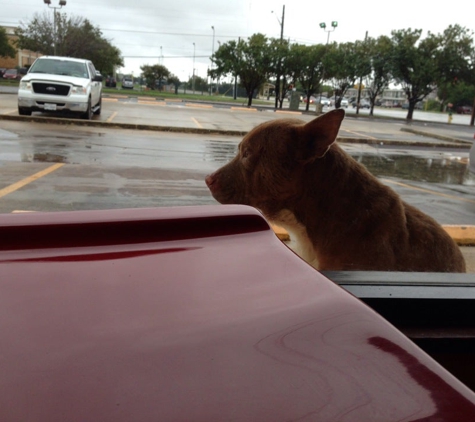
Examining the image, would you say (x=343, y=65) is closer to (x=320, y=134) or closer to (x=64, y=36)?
(x=320, y=134)

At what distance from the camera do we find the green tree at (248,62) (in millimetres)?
5621

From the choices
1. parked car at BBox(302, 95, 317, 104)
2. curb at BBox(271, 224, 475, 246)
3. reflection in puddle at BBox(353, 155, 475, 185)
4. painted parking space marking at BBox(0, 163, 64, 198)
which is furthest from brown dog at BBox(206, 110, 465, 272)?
reflection in puddle at BBox(353, 155, 475, 185)

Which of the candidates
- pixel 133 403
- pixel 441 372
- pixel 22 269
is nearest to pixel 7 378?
pixel 133 403

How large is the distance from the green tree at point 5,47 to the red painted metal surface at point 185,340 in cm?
3571

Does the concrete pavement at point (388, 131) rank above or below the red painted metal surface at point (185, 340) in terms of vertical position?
below

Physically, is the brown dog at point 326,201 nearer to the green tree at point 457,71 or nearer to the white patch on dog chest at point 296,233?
the white patch on dog chest at point 296,233

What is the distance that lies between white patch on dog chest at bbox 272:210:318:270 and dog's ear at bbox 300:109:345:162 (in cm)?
30

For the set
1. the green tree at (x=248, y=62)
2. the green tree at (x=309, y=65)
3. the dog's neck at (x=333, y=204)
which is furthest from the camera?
the green tree at (x=248, y=62)

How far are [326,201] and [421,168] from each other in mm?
6631

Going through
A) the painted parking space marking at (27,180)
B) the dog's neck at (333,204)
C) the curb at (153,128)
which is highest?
the dog's neck at (333,204)

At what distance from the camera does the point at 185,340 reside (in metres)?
0.70

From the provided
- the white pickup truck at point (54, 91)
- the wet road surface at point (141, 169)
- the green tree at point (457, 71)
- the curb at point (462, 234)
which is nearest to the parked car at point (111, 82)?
the white pickup truck at point (54, 91)

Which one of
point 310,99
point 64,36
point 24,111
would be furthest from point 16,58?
point 310,99

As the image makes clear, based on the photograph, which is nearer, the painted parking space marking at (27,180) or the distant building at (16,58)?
the painted parking space marking at (27,180)
